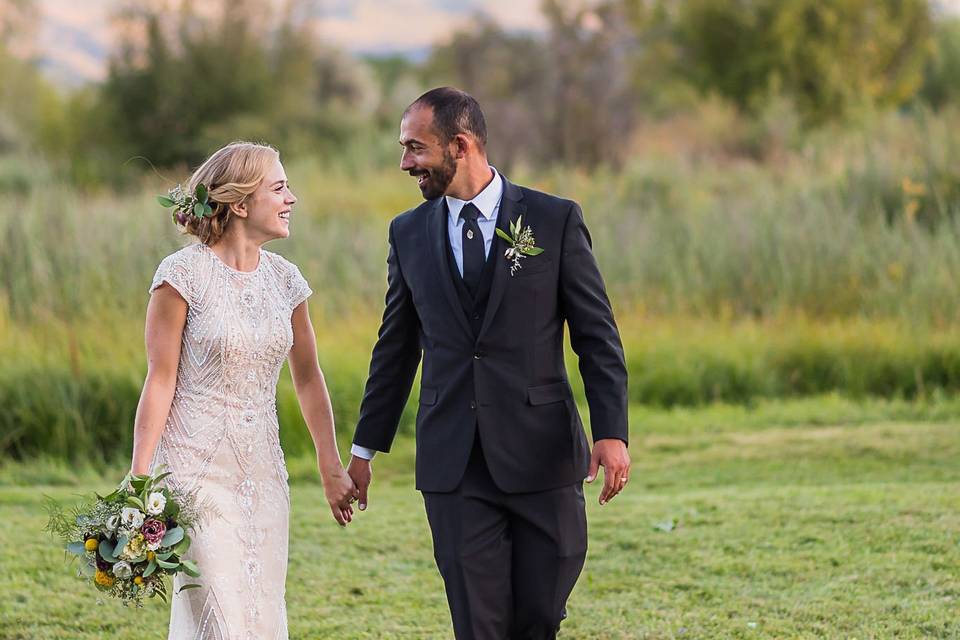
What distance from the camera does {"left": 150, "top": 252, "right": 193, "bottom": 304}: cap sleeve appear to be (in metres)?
4.18

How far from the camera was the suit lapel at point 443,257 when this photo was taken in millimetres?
4152

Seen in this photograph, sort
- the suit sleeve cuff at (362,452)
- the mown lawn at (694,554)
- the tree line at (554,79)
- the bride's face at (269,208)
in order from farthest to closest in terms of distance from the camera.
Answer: the tree line at (554,79) < the mown lawn at (694,554) < the suit sleeve cuff at (362,452) < the bride's face at (269,208)

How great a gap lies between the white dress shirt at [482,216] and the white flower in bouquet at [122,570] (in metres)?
1.35

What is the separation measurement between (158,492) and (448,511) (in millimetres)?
883

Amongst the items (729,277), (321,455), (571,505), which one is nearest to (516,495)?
(571,505)

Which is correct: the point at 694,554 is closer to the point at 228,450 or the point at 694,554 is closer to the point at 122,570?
the point at 228,450

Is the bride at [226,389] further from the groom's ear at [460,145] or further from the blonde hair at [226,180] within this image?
the groom's ear at [460,145]

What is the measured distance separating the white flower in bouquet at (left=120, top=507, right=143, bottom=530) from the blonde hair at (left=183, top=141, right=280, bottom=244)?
39.0 inches

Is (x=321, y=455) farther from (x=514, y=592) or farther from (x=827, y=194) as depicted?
(x=827, y=194)

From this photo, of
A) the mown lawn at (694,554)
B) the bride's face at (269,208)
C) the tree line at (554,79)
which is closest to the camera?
the bride's face at (269,208)

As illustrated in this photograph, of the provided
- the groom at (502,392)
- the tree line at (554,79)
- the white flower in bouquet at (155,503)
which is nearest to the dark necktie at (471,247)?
the groom at (502,392)

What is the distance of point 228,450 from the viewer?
4.23 meters

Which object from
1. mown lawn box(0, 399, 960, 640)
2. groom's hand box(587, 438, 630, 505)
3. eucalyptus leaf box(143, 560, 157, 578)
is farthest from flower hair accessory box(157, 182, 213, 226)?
mown lawn box(0, 399, 960, 640)

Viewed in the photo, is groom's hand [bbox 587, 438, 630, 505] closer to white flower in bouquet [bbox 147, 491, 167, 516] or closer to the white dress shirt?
the white dress shirt
